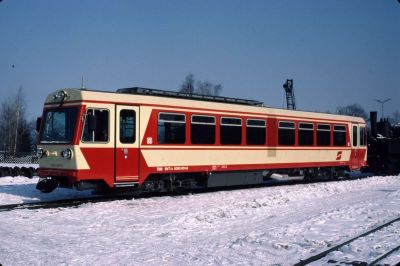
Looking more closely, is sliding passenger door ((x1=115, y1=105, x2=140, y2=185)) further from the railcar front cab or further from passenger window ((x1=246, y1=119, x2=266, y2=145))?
passenger window ((x1=246, y1=119, x2=266, y2=145))

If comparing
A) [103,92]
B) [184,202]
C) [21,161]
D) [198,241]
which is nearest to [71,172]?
[103,92]

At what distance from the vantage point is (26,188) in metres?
17.2

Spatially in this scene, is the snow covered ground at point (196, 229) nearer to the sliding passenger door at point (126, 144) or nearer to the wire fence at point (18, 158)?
the sliding passenger door at point (126, 144)

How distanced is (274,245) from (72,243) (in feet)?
11.6

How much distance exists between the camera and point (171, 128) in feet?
50.3

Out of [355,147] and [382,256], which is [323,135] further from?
[382,256]

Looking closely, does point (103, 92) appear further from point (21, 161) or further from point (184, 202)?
point (21, 161)

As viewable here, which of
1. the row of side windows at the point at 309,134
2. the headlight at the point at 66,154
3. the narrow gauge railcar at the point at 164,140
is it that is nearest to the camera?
the headlight at the point at 66,154

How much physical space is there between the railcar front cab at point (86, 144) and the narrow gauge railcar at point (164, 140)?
28 mm

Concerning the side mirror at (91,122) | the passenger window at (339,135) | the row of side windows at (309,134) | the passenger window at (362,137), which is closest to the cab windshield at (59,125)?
the side mirror at (91,122)

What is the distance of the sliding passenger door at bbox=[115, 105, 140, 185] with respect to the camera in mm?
13804

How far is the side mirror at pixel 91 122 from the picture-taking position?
13.2 m

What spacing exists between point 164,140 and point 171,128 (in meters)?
0.50

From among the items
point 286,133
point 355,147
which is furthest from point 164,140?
point 355,147
